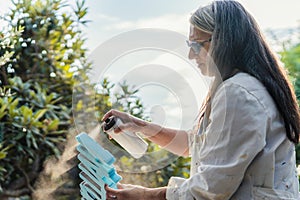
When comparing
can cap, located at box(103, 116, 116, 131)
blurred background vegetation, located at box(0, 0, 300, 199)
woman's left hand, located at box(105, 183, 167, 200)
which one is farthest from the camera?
blurred background vegetation, located at box(0, 0, 300, 199)

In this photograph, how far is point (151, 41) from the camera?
57.9 inches

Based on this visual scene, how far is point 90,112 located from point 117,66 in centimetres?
17

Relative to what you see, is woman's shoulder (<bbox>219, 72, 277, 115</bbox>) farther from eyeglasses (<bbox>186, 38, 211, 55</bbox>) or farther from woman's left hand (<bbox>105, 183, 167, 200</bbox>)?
woman's left hand (<bbox>105, 183, 167, 200</bbox>)

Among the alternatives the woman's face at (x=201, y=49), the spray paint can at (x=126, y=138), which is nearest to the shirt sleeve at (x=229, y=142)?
the woman's face at (x=201, y=49)

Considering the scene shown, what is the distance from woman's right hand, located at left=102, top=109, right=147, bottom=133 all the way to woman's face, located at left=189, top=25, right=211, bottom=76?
0.27 meters

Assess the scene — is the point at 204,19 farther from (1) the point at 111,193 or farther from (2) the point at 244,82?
(1) the point at 111,193

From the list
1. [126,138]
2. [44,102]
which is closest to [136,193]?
[126,138]

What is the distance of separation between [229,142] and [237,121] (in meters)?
0.05

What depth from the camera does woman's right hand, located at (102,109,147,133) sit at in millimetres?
1506

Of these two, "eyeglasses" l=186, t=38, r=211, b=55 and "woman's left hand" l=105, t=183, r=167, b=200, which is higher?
"eyeglasses" l=186, t=38, r=211, b=55

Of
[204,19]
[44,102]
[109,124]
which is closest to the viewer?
[204,19]

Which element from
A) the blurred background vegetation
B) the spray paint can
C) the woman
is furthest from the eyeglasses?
the blurred background vegetation

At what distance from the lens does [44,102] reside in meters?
2.66

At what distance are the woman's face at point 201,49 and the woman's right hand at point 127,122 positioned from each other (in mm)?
273
